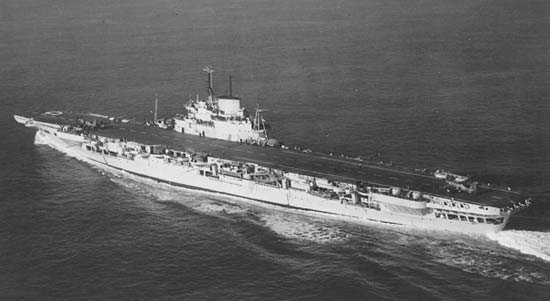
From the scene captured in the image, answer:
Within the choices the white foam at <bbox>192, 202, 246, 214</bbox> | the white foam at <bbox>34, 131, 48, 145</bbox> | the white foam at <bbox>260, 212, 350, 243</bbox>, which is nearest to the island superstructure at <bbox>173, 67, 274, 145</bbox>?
the white foam at <bbox>192, 202, 246, 214</bbox>

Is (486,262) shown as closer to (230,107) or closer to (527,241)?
(527,241)

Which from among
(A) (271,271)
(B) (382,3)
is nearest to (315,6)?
(B) (382,3)

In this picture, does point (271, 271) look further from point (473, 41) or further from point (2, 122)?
point (473, 41)

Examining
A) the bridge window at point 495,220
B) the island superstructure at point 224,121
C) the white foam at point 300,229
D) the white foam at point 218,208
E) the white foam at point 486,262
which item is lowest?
the white foam at point 486,262

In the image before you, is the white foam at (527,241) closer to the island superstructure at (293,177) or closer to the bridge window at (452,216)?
the island superstructure at (293,177)

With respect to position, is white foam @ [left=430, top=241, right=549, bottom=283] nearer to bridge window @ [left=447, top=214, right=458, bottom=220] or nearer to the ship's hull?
bridge window @ [left=447, top=214, right=458, bottom=220]

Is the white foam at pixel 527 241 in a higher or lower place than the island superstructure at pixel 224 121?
lower

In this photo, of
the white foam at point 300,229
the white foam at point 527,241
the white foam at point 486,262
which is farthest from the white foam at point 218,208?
the white foam at point 527,241
